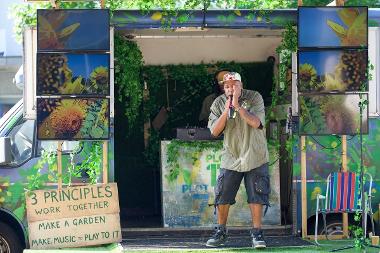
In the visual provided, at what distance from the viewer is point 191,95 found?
36.4 ft

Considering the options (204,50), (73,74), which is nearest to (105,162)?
(73,74)

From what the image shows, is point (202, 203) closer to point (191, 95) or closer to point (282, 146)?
point (282, 146)

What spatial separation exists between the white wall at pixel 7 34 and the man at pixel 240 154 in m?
15.8

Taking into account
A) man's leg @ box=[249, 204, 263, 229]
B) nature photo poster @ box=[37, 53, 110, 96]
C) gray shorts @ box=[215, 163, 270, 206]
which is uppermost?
nature photo poster @ box=[37, 53, 110, 96]

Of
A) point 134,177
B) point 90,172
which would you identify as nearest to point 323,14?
point 90,172

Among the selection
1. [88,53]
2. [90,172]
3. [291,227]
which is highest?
[88,53]

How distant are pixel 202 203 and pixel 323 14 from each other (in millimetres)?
2394

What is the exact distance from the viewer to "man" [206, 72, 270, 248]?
25.8ft

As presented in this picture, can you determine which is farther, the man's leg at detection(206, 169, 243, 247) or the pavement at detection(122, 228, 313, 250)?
the pavement at detection(122, 228, 313, 250)

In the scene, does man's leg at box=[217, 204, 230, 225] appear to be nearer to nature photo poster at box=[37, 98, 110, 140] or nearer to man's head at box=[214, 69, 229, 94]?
nature photo poster at box=[37, 98, 110, 140]

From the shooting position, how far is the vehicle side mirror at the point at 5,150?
823 centimetres

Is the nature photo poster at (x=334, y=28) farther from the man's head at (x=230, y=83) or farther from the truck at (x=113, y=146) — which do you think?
the man's head at (x=230, y=83)

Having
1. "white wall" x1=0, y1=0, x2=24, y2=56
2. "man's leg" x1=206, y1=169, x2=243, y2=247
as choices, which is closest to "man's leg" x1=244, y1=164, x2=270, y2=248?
"man's leg" x1=206, y1=169, x2=243, y2=247

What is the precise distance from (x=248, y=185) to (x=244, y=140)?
1.42 ft
